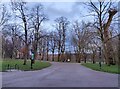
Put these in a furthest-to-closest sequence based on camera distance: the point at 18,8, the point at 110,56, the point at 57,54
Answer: the point at 57,54
the point at 110,56
the point at 18,8

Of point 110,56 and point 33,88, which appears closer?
point 33,88

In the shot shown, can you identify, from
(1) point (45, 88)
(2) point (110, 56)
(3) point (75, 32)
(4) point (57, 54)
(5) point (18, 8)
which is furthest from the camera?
(4) point (57, 54)

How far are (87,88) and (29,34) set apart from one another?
4126 centimetres

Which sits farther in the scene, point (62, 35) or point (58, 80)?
point (62, 35)

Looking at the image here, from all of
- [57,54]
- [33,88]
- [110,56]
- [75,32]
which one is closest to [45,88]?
[33,88]

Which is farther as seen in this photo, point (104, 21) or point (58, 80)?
point (104, 21)

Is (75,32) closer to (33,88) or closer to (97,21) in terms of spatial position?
(97,21)

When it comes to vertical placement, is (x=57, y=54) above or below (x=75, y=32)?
below

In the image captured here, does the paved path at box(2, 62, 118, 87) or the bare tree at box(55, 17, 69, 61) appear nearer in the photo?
the paved path at box(2, 62, 118, 87)

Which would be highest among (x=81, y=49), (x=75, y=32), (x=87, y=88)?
(x=75, y=32)

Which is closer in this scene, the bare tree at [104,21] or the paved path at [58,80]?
the paved path at [58,80]

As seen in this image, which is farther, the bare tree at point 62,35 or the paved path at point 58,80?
the bare tree at point 62,35

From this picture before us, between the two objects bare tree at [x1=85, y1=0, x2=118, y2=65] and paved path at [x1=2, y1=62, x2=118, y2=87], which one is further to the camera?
bare tree at [x1=85, y1=0, x2=118, y2=65]

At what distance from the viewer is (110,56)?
50.8 m
